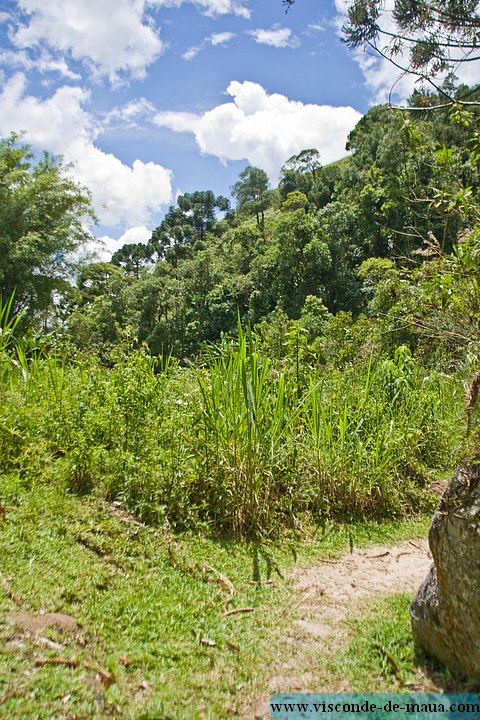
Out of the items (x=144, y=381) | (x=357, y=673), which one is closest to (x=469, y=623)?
(x=357, y=673)

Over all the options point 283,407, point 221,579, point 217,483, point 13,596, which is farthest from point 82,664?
point 283,407

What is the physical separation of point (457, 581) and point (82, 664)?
1.33 m

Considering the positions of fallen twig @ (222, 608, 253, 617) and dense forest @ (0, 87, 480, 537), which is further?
dense forest @ (0, 87, 480, 537)

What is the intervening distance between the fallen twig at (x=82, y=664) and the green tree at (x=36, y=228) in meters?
16.0

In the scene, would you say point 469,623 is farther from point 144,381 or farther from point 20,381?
point 20,381

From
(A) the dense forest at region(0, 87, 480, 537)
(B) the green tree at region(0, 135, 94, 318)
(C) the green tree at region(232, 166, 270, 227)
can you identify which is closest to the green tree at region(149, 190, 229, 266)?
(C) the green tree at region(232, 166, 270, 227)

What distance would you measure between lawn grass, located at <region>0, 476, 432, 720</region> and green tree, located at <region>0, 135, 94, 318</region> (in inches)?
591

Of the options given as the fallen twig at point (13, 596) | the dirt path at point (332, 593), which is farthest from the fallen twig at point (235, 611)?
the fallen twig at point (13, 596)

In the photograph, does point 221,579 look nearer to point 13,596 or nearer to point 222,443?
point 222,443

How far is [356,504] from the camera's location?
11.0 ft

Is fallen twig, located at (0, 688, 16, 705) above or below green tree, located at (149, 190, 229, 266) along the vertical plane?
below

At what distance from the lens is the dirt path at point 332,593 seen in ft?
5.66

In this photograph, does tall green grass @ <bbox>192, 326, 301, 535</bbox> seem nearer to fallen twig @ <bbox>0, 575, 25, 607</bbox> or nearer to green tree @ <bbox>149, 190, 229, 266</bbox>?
fallen twig @ <bbox>0, 575, 25, 607</bbox>

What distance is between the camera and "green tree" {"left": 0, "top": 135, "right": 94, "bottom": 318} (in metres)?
16.0
